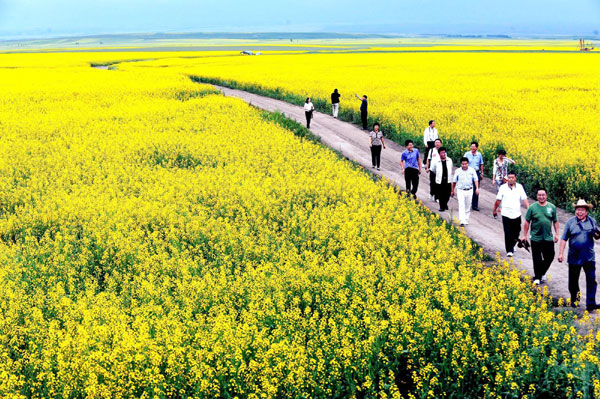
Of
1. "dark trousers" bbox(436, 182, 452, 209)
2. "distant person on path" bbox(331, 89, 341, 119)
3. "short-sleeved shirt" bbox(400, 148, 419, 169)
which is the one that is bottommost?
"dark trousers" bbox(436, 182, 452, 209)

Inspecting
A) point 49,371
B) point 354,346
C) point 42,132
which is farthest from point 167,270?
point 42,132

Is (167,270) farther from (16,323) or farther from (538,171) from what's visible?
(538,171)

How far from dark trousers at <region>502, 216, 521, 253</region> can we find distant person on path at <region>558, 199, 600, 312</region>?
214cm

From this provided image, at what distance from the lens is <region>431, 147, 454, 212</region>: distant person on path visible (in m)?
14.6

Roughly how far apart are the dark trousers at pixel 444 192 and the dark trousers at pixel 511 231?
327 centimetres

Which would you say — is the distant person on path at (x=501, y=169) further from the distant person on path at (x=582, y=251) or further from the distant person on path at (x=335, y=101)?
the distant person on path at (x=335, y=101)

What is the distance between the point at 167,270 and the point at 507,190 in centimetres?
741

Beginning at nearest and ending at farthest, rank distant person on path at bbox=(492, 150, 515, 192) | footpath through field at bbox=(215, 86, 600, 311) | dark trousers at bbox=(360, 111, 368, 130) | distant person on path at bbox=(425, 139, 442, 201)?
footpath through field at bbox=(215, 86, 600, 311) < distant person on path at bbox=(492, 150, 515, 192) < distant person on path at bbox=(425, 139, 442, 201) < dark trousers at bbox=(360, 111, 368, 130)

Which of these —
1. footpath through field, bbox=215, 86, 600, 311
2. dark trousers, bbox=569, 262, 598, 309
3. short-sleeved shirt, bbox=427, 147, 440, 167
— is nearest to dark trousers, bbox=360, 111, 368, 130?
footpath through field, bbox=215, 86, 600, 311

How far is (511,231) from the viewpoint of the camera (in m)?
11.7

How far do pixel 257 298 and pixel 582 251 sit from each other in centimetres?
563

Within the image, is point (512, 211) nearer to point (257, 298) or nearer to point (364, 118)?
point (257, 298)

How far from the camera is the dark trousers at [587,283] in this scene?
29.8 ft

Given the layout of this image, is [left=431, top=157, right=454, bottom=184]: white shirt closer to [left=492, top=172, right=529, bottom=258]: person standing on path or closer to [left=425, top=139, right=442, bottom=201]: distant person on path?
[left=425, top=139, right=442, bottom=201]: distant person on path
